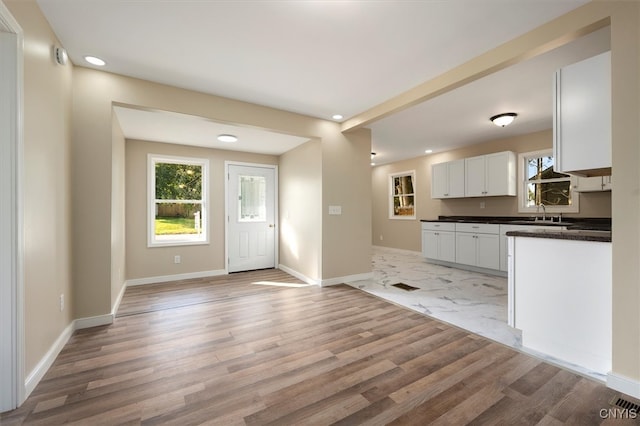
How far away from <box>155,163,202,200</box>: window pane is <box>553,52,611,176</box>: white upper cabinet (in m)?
5.09

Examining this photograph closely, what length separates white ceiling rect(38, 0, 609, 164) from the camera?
1.90m

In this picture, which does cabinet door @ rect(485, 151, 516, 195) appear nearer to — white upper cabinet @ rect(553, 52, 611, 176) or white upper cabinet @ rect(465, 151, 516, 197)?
white upper cabinet @ rect(465, 151, 516, 197)

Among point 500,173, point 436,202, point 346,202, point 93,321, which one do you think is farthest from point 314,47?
point 436,202

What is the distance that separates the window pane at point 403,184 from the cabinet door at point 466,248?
2261 mm

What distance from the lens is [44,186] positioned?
196 cm

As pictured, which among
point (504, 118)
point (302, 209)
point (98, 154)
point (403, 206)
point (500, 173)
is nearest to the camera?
point (98, 154)

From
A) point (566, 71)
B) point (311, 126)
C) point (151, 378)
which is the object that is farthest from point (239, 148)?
point (566, 71)

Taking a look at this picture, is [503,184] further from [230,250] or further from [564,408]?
[230,250]

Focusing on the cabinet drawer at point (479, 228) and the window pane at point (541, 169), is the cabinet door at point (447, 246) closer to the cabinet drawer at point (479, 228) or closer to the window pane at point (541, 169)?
the cabinet drawer at point (479, 228)

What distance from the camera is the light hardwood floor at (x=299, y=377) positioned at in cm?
152

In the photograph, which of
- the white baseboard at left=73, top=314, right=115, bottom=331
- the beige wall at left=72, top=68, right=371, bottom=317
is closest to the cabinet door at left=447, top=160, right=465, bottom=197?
the beige wall at left=72, top=68, right=371, bottom=317

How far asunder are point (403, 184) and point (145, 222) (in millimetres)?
6202

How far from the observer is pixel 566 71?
Answer: 2029mm

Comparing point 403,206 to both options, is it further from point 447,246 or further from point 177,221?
point 177,221
